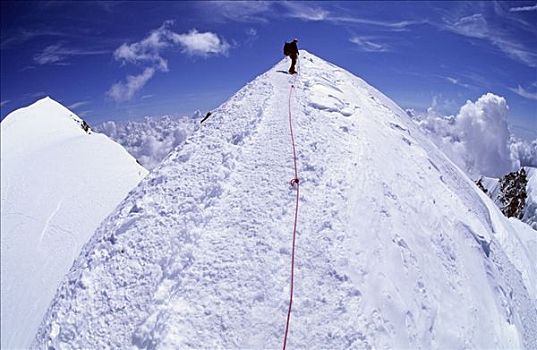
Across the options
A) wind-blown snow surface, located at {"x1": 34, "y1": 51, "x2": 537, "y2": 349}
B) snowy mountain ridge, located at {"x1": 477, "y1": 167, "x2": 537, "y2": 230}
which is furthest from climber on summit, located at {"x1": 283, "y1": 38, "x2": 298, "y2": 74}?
snowy mountain ridge, located at {"x1": 477, "y1": 167, "x2": 537, "y2": 230}

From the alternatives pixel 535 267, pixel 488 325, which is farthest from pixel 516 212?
pixel 488 325

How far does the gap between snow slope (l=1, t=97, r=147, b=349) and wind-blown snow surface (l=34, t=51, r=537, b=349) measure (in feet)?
38.1

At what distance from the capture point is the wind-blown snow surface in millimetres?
6512

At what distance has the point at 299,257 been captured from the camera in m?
7.25

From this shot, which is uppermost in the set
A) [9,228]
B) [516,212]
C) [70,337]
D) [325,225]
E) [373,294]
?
[325,225]

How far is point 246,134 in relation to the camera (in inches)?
420

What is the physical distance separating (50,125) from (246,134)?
114ft

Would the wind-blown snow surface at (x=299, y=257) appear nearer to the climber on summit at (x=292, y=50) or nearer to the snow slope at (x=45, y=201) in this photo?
the climber on summit at (x=292, y=50)

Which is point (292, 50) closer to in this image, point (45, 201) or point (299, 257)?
point (299, 257)

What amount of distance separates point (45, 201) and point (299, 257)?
2479 centimetres

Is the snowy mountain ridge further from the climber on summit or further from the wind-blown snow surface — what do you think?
the wind-blown snow surface

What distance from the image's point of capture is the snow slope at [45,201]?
1952cm

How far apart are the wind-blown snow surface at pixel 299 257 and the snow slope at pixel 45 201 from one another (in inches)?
458

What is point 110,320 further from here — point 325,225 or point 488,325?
point 488,325
